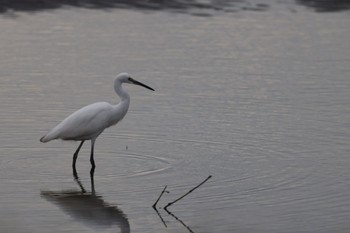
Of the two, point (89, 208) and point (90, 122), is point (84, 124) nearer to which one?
point (90, 122)

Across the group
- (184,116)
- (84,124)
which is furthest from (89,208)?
(184,116)

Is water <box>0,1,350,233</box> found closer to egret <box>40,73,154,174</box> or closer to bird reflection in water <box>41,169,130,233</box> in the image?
bird reflection in water <box>41,169,130,233</box>

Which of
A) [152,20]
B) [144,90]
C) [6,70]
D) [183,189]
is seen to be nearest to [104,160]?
[183,189]

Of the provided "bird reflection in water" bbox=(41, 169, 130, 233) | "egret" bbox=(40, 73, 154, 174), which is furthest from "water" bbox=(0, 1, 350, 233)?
"egret" bbox=(40, 73, 154, 174)

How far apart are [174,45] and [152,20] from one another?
2.40m

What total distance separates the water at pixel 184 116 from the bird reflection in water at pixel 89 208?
2 cm

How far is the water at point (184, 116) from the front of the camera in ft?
34.7

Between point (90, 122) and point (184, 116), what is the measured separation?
7.35 feet

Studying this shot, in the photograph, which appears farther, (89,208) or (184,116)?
(184,116)

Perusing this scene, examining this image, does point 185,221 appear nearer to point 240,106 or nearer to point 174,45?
point 240,106

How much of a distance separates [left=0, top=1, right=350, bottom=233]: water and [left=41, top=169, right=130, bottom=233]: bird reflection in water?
20mm

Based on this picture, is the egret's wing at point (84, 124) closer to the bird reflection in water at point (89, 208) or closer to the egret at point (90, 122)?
the egret at point (90, 122)

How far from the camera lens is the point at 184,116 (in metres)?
14.5

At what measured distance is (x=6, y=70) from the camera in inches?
683
